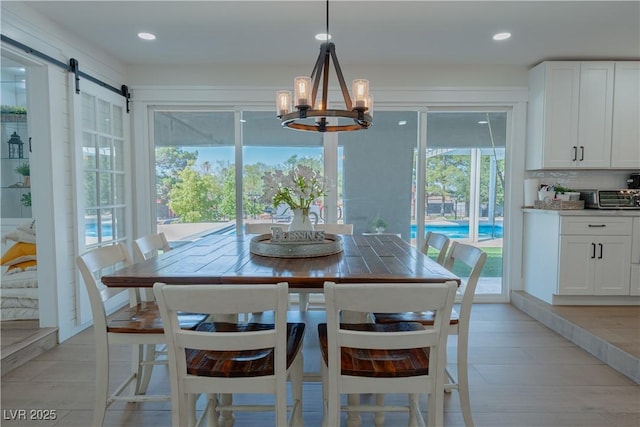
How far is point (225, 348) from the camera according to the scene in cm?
127

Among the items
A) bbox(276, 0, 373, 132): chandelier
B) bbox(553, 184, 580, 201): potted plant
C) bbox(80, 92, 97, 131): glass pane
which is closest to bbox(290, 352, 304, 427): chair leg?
bbox(276, 0, 373, 132): chandelier

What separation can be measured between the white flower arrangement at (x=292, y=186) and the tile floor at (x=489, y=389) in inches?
46.8

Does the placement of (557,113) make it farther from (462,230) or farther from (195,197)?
(195,197)

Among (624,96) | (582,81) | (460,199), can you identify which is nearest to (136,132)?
(460,199)

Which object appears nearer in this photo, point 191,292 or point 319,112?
point 191,292

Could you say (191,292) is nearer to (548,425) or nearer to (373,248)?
(373,248)

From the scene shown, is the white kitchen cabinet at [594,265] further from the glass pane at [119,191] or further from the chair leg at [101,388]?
the glass pane at [119,191]

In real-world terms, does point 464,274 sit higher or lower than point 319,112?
lower

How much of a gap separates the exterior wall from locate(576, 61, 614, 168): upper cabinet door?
4.69 metres

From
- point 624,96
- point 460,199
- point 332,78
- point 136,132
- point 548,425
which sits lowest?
point 548,425

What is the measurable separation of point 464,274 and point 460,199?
0.91 metres

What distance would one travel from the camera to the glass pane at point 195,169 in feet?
13.5

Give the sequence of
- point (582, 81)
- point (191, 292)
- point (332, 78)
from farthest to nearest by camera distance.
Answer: point (332, 78) → point (582, 81) → point (191, 292)

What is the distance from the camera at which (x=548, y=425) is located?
1.92m
